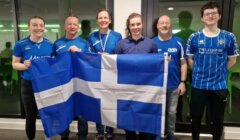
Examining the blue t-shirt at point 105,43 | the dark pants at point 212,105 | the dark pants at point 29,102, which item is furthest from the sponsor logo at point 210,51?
the dark pants at point 29,102

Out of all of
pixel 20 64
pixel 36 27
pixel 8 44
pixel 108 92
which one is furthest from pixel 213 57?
pixel 8 44

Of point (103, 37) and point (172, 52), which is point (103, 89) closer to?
point (103, 37)

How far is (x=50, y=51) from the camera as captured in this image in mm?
2311

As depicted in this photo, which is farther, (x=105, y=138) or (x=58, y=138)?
(x=58, y=138)

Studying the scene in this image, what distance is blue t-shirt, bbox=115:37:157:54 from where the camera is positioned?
2107 millimetres

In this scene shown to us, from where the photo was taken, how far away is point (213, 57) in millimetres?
2105

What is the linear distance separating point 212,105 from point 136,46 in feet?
3.09

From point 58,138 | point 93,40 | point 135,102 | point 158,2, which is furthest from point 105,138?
point 158,2

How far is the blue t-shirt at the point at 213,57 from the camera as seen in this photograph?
2.10 meters

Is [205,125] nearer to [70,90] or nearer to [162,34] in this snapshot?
[162,34]

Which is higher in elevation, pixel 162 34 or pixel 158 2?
pixel 158 2

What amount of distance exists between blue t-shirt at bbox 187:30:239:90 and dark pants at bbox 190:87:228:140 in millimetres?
59

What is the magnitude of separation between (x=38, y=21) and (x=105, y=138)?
58.3 inches

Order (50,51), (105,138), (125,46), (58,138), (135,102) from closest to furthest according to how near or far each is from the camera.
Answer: (135,102) → (125,46) → (50,51) → (105,138) → (58,138)
